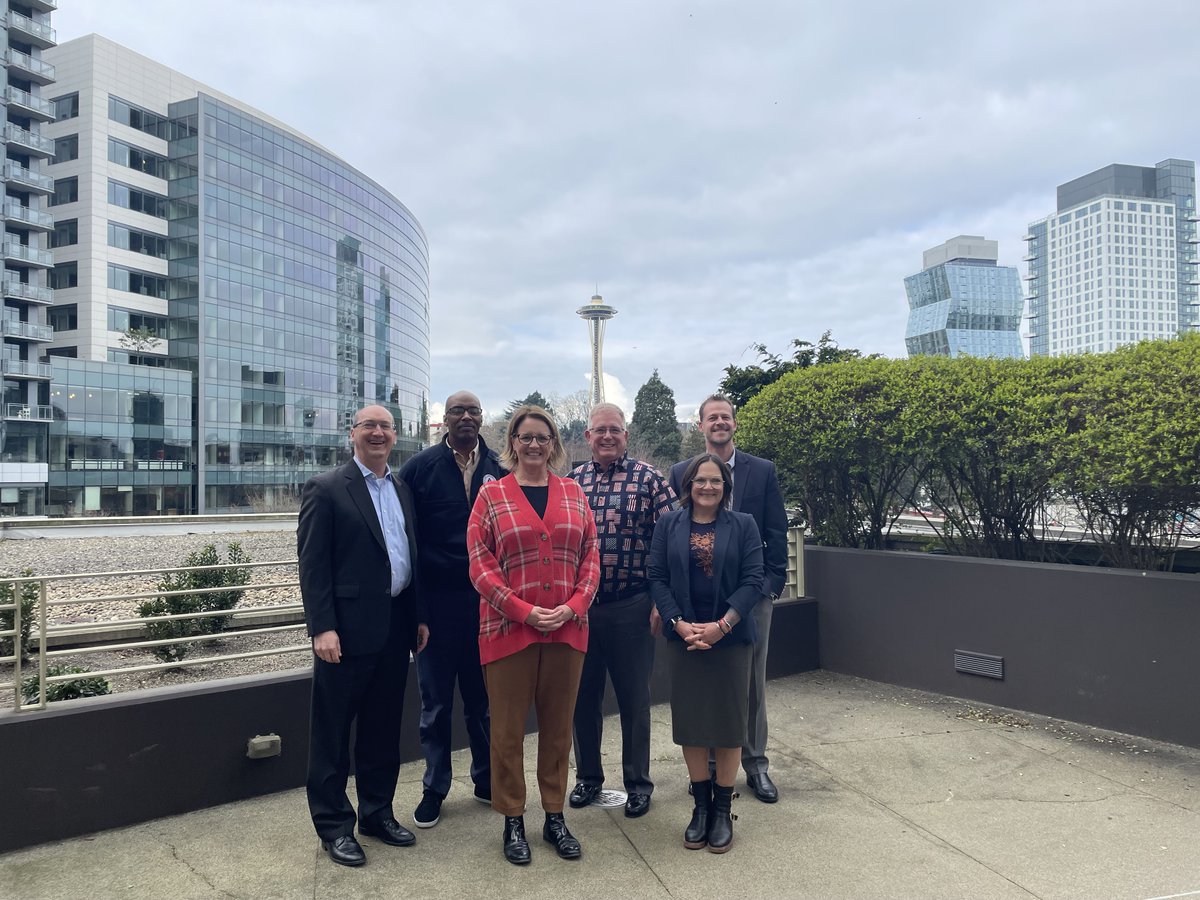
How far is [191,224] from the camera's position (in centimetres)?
4166

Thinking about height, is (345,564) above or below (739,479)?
below

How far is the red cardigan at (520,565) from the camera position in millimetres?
2986

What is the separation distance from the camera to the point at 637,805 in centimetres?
344

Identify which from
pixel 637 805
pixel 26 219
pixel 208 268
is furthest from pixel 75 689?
pixel 208 268

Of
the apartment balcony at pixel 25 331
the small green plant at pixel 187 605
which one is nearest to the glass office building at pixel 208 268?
the apartment balcony at pixel 25 331

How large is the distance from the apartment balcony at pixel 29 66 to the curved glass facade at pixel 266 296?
5.71 meters

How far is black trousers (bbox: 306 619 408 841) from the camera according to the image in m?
3.04

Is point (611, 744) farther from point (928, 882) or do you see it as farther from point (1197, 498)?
point (1197, 498)

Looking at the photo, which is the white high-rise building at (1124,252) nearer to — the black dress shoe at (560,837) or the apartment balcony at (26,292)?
the apartment balcony at (26,292)

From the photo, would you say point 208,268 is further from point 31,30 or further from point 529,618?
point 529,618

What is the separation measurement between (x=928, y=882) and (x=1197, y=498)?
273 centimetres

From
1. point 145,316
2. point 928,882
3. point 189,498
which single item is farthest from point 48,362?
point 928,882

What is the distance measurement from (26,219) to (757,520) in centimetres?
4599

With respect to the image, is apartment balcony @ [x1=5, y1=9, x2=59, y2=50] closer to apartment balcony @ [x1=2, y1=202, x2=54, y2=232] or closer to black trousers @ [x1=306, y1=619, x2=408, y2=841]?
apartment balcony @ [x1=2, y1=202, x2=54, y2=232]
